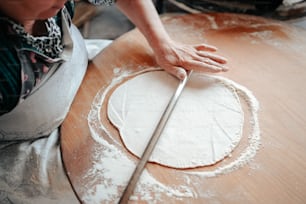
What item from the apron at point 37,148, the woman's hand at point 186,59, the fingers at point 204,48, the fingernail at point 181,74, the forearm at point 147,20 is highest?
the forearm at point 147,20

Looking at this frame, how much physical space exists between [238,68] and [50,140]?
1.62 feet

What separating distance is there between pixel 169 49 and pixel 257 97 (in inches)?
9.8

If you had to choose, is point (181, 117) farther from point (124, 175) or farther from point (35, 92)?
point (35, 92)

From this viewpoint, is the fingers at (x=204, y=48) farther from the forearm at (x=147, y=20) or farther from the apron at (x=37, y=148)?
the apron at (x=37, y=148)

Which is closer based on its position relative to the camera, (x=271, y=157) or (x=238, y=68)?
(x=271, y=157)

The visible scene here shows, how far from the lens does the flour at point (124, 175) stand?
594 millimetres

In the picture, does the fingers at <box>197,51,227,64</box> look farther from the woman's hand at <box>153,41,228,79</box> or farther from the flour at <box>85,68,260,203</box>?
the flour at <box>85,68,260,203</box>

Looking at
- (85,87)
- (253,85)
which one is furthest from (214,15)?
(85,87)

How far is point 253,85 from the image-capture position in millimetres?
793

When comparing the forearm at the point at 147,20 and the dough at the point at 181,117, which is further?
the forearm at the point at 147,20

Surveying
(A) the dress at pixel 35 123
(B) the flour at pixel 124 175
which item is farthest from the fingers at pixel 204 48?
(A) the dress at pixel 35 123

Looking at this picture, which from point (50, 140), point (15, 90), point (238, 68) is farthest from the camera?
point (238, 68)

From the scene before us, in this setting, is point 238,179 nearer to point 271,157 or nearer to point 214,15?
point 271,157

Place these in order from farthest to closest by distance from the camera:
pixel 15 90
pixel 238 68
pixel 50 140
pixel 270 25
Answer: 1. pixel 270 25
2. pixel 238 68
3. pixel 50 140
4. pixel 15 90
